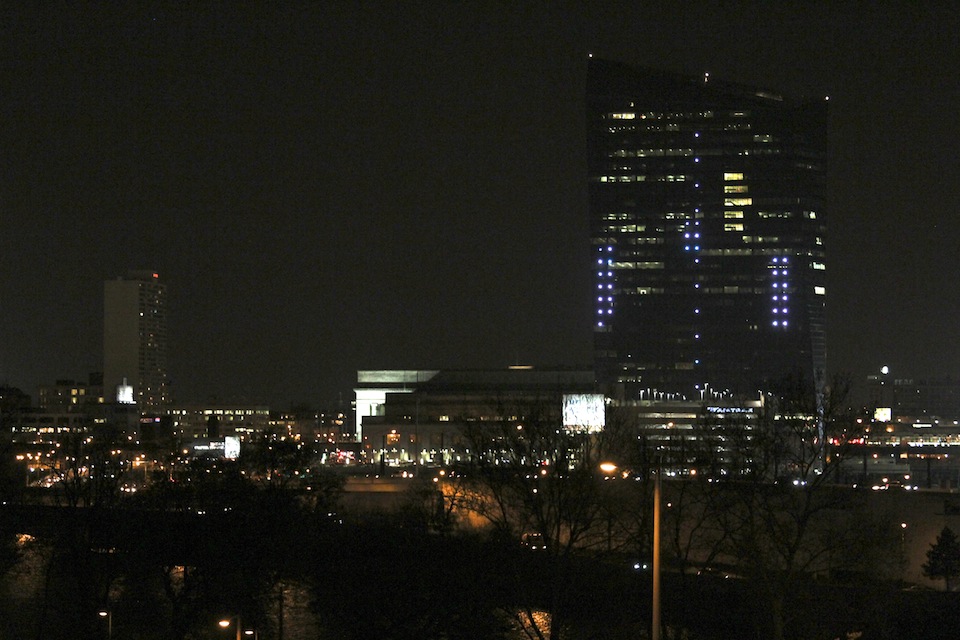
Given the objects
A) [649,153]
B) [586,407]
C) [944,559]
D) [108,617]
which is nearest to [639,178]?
[649,153]

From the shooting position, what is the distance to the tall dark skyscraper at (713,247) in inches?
6058

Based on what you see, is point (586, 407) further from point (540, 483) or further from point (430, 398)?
point (540, 483)

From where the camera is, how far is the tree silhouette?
43.0 metres

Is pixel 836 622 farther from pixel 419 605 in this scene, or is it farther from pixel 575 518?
pixel 419 605

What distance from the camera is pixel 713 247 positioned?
156 meters

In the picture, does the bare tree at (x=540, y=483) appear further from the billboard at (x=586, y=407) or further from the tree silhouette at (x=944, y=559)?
the billboard at (x=586, y=407)

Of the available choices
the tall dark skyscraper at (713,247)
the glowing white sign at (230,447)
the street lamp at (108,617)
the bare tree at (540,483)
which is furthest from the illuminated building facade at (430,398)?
the bare tree at (540,483)

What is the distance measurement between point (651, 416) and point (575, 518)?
319 feet

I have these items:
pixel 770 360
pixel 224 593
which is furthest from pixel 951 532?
pixel 770 360

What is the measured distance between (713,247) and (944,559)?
114798 mm

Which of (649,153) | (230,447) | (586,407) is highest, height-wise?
(649,153)

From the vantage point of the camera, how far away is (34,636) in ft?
116

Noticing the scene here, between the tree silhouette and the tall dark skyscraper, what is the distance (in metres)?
108

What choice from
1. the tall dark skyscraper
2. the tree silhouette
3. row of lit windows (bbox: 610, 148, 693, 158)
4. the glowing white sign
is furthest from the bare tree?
row of lit windows (bbox: 610, 148, 693, 158)
